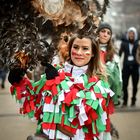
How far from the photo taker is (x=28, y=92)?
3723 mm

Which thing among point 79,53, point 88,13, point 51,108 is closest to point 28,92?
point 51,108

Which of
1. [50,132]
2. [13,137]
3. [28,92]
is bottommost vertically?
[13,137]

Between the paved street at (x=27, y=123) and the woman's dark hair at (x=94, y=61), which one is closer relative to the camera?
the woman's dark hair at (x=94, y=61)

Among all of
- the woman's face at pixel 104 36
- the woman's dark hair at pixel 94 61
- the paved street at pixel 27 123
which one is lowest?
the paved street at pixel 27 123

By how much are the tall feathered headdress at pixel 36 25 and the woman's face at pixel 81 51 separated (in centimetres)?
17

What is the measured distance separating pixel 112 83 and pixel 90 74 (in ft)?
7.43

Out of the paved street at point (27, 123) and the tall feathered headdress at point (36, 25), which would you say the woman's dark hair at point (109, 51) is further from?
the tall feathered headdress at point (36, 25)

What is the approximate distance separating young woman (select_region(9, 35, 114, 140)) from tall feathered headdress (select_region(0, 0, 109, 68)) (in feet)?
0.63

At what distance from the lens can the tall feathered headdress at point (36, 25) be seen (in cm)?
359

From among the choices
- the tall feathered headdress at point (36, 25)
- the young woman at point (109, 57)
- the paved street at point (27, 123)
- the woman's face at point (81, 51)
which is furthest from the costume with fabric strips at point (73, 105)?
the paved street at point (27, 123)

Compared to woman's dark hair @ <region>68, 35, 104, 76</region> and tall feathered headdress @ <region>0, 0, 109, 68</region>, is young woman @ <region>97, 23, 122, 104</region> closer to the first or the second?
tall feathered headdress @ <region>0, 0, 109, 68</region>

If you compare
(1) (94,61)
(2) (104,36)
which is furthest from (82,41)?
(2) (104,36)

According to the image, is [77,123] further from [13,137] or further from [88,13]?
[13,137]

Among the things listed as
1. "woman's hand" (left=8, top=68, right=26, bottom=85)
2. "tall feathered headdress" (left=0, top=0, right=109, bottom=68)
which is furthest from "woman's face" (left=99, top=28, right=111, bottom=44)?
"woman's hand" (left=8, top=68, right=26, bottom=85)
